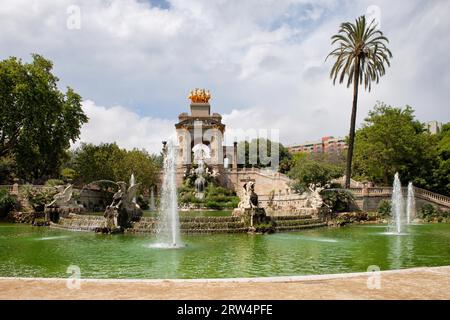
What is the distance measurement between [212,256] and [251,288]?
5.74 m

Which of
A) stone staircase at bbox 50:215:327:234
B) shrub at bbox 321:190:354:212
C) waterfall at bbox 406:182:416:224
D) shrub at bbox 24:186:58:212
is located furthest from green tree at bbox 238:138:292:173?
stone staircase at bbox 50:215:327:234

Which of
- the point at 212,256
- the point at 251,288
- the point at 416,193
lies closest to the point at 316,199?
the point at 416,193

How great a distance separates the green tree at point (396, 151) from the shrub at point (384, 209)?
19.1ft

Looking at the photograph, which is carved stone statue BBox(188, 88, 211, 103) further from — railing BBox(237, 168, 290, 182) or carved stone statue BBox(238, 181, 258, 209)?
carved stone statue BBox(238, 181, 258, 209)

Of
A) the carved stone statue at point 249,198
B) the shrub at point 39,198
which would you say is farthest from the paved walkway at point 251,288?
the shrub at point 39,198

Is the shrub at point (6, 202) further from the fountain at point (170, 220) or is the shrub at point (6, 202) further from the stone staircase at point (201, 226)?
the fountain at point (170, 220)

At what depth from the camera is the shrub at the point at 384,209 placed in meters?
32.5

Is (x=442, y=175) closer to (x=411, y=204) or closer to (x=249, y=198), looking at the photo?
(x=411, y=204)

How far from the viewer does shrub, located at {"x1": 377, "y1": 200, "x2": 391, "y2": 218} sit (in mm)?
32500

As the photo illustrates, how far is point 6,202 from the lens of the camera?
31328 millimetres

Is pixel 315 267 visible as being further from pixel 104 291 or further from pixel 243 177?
pixel 243 177

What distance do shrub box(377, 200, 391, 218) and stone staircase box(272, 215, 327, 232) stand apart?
8009mm

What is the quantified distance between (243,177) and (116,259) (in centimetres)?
5049
